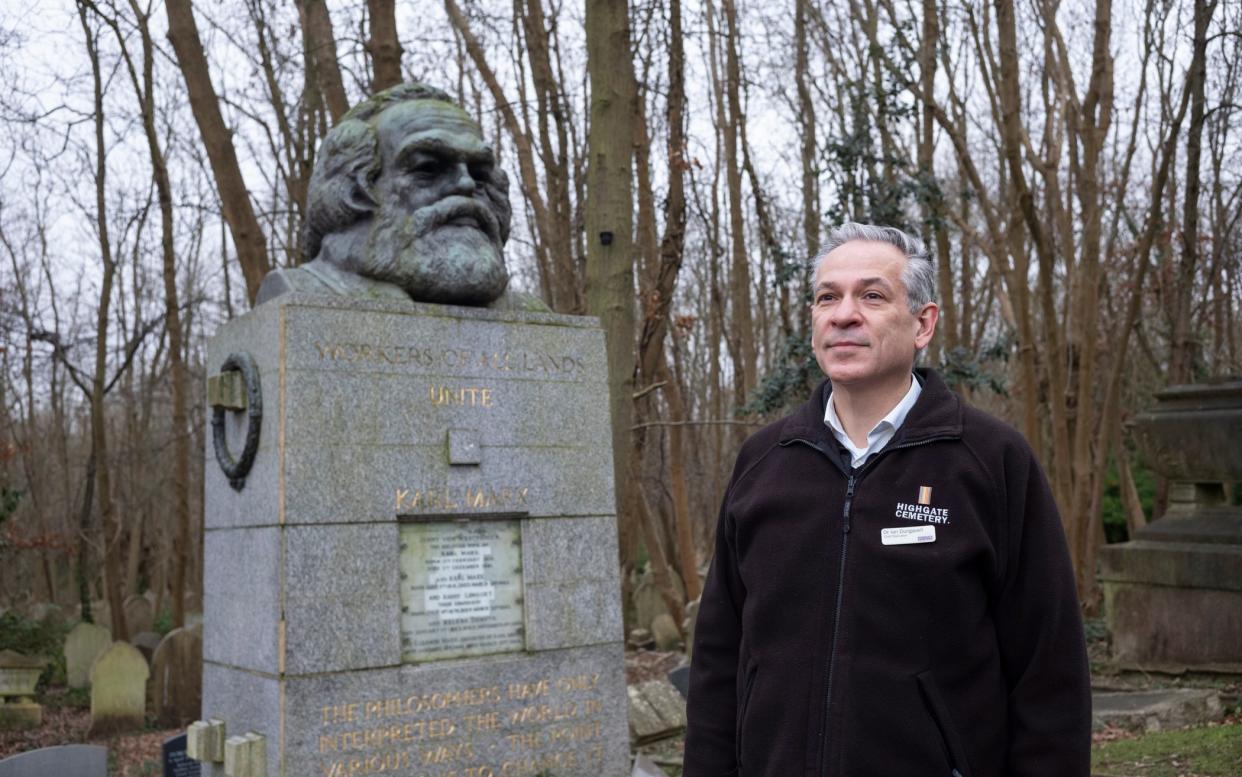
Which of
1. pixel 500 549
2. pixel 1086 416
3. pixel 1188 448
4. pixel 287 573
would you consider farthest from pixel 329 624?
pixel 1086 416

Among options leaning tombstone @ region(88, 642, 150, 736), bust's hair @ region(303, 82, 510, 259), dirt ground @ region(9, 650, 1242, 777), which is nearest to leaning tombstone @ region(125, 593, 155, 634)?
dirt ground @ region(9, 650, 1242, 777)

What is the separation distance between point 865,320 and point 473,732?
410 cm

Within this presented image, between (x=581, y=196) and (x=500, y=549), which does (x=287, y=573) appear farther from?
(x=581, y=196)

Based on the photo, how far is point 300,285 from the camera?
243 inches

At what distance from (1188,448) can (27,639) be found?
42.1 ft

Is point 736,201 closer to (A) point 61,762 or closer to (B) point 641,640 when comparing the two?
(B) point 641,640

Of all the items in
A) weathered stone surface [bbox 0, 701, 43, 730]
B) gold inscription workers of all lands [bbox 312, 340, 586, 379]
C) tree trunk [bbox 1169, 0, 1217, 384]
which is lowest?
weathered stone surface [bbox 0, 701, 43, 730]

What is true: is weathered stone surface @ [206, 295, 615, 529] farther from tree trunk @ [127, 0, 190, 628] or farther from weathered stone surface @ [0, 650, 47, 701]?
tree trunk @ [127, 0, 190, 628]

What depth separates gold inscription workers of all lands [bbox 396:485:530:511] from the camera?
19.8 feet

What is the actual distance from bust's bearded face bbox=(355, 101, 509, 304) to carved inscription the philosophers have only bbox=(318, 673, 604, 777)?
6.94 feet

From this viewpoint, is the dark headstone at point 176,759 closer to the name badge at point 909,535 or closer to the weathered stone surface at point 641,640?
the name badge at point 909,535


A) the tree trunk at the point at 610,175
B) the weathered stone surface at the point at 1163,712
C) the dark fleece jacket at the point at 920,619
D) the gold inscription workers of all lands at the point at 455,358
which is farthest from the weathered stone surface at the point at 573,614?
the dark fleece jacket at the point at 920,619

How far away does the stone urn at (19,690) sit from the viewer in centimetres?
1272

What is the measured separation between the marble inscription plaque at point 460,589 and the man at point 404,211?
128 centimetres
